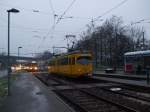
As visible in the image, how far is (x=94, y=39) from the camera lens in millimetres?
80812

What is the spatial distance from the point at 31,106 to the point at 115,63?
64.7m

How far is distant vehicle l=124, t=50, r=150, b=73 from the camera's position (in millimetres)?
40841

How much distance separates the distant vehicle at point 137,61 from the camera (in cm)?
4084

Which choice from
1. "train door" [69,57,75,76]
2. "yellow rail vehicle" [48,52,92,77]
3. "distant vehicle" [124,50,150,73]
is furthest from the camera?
"distant vehicle" [124,50,150,73]

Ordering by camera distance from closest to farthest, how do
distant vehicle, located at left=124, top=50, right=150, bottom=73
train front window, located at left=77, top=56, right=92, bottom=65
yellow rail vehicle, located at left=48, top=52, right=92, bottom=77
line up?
yellow rail vehicle, located at left=48, top=52, right=92, bottom=77 < train front window, located at left=77, top=56, right=92, bottom=65 < distant vehicle, located at left=124, top=50, right=150, bottom=73

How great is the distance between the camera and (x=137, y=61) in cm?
4378

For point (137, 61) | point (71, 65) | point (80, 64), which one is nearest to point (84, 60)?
point (80, 64)

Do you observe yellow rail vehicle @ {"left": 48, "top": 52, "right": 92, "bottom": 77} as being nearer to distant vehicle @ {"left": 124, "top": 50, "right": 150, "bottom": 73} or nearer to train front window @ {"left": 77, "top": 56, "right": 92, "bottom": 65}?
train front window @ {"left": 77, "top": 56, "right": 92, "bottom": 65}

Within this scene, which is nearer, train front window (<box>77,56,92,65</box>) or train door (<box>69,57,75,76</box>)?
train front window (<box>77,56,92,65</box>)

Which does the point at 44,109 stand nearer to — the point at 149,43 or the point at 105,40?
the point at 105,40

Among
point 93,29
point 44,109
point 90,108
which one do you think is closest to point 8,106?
point 44,109

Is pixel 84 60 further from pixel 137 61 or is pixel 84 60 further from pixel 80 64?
pixel 137 61

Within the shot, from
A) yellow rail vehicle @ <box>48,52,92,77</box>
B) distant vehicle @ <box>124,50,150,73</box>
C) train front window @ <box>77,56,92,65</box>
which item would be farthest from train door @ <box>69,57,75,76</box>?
distant vehicle @ <box>124,50,150,73</box>

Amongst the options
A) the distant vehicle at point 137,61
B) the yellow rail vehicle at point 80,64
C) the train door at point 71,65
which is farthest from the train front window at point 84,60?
the distant vehicle at point 137,61
